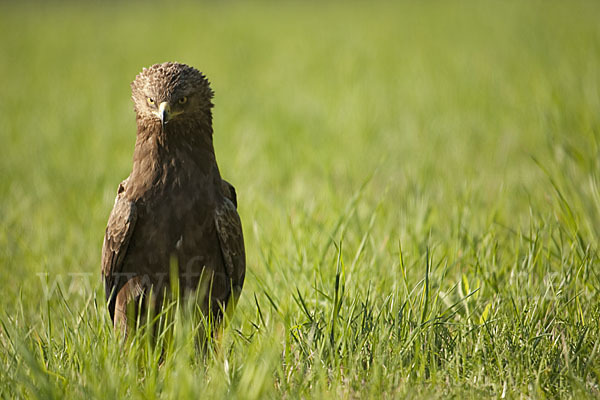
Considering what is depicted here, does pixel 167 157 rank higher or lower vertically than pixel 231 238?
higher

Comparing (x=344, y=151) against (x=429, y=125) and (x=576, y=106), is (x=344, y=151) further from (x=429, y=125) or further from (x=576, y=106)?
(x=576, y=106)

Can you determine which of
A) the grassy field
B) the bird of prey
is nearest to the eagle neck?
the bird of prey

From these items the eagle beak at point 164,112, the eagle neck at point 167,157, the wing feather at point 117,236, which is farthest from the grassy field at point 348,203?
the eagle beak at point 164,112

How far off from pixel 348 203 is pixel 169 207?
118cm

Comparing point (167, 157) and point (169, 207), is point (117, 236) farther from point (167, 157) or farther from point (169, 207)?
point (167, 157)

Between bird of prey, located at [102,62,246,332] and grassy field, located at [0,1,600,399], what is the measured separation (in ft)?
0.78

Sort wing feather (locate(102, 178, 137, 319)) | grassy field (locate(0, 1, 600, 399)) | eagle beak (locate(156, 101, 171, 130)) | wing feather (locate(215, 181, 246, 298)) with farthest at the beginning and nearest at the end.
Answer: wing feather (locate(215, 181, 246, 298))
wing feather (locate(102, 178, 137, 319))
eagle beak (locate(156, 101, 171, 130))
grassy field (locate(0, 1, 600, 399))

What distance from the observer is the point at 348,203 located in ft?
12.1

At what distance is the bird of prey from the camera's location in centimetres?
296

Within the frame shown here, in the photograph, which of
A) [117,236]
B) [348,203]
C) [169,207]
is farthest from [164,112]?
[348,203]

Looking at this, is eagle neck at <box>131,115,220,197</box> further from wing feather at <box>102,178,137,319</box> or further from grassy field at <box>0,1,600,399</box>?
grassy field at <box>0,1,600,399</box>

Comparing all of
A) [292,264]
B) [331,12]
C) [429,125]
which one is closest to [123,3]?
[331,12]

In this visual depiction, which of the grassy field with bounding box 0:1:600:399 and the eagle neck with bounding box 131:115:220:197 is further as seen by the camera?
the eagle neck with bounding box 131:115:220:197

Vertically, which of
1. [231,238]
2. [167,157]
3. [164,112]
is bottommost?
[231,238]
